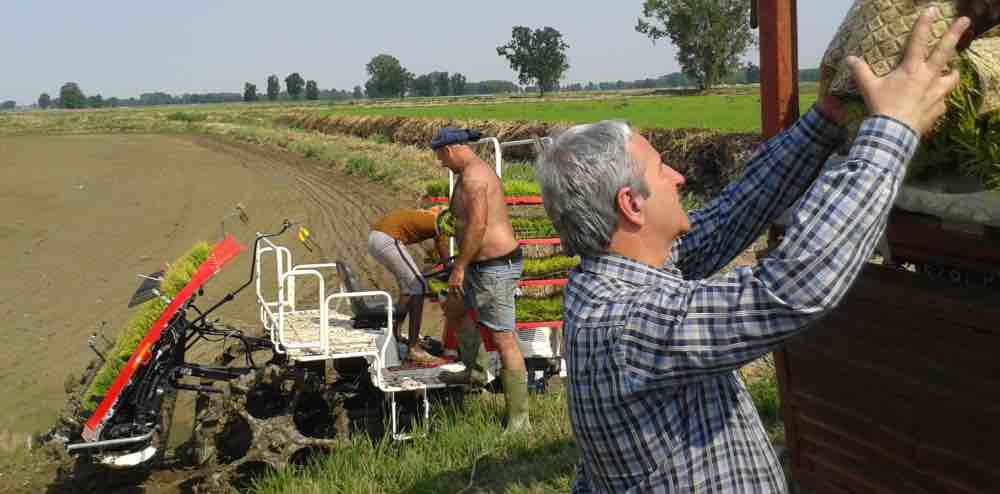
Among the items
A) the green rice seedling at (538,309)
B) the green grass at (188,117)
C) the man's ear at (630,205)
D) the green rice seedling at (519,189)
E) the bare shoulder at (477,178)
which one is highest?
the green grass at (188,117)

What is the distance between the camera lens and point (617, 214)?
5.70 feet

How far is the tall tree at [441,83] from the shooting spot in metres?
156

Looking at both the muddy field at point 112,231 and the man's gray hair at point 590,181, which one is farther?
the muddy field at point 112,231

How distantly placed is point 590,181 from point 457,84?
6222 inches

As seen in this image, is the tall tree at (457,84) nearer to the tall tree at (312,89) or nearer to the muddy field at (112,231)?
the tall tree at (312,89)

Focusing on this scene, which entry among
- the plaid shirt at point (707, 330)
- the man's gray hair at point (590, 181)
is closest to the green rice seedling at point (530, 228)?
the plaid shirt at point (707, 330)

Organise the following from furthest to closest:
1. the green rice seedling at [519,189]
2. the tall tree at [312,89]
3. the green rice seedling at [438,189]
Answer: the tall tree at [312,89]
the green rice seedling at [438,189]
the green rice seedling at [519,189]

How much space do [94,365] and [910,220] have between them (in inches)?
222

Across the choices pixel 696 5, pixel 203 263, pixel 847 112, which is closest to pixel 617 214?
pixel 847 112

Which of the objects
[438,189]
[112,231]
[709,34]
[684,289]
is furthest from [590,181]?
[709,34]

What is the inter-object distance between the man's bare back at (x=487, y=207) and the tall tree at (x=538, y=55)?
352ft

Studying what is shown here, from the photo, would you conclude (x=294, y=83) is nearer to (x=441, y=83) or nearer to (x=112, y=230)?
(x=441, y=83)

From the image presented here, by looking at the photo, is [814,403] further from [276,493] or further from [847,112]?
[276,493]

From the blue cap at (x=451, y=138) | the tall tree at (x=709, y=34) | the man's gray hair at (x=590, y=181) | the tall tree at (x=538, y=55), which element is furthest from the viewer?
the tall tree at (x=538, y=55)
